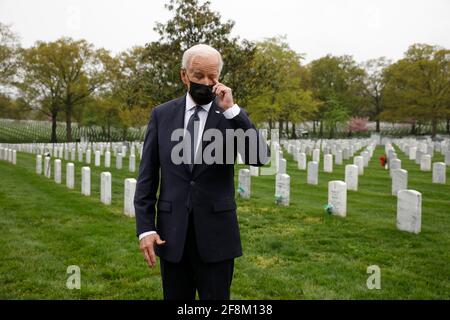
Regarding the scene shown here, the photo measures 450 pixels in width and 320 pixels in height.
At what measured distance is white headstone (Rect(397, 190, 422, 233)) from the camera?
8312 mm

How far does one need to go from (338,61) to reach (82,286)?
227 ft

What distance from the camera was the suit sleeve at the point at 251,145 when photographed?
2.63 meters

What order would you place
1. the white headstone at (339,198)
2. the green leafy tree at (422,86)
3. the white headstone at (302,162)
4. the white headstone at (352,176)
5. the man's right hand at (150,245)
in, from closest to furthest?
the man's right hand at (150,245) → the white headstone at (339,198) → the white headstone at (352,176) → the white headstone at (302,162) → the green leafy tree at (422,86)

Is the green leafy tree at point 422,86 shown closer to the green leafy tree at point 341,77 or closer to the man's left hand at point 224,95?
the green leafy tree at point 341,77

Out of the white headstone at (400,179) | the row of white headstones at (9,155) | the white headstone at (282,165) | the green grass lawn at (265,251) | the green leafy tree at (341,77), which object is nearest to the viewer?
the green grass lawn at (265,251)

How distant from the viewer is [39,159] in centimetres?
1905

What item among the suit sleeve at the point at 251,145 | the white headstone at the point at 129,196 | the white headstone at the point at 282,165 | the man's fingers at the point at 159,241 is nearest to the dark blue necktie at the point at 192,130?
the suit sleeve at the point at 251,145

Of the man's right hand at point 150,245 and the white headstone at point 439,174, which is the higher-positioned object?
the man's right hand at point 150,245

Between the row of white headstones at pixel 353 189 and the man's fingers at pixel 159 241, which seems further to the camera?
the row of white headstones at pixel 353 189

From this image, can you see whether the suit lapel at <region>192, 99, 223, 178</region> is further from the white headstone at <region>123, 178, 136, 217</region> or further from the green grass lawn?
the white headstone at <region>123, 178, 136, 217</region>

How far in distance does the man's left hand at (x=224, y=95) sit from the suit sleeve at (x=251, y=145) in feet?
0.29

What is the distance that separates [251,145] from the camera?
2.66 meters

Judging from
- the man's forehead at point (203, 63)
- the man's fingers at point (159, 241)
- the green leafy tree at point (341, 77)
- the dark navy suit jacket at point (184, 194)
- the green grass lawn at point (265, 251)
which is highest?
the green leafy tree at point (341, 77)

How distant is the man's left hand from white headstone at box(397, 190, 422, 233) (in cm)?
670
